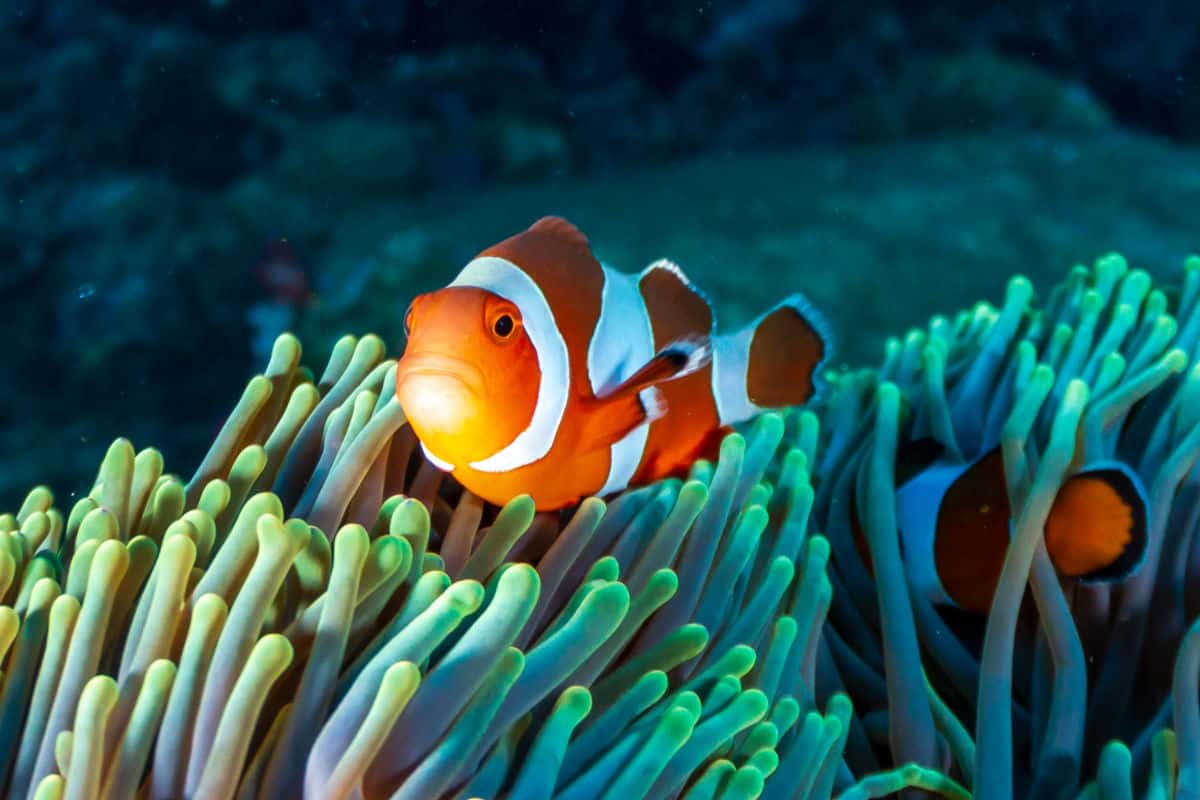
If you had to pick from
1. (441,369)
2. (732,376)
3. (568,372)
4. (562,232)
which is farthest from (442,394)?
(732,376)

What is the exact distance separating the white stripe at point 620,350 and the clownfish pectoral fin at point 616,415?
2cm

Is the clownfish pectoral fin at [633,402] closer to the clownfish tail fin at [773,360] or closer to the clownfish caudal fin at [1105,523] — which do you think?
the clownfish tail fin at [773,360]

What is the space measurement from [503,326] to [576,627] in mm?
273

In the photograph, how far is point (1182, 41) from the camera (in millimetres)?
5488

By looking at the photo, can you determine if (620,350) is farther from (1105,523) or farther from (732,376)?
(1105,523)

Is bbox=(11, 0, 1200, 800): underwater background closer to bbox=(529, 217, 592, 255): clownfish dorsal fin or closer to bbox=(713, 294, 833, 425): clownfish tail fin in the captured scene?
bbox=(713, 294, 833, 425): clownfish tail fin

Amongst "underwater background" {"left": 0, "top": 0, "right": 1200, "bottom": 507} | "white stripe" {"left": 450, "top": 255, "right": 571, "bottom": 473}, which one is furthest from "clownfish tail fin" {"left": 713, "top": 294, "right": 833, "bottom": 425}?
"underwater background" {"left": 0, "top": 0, "right": 1200, "bottom": 507}

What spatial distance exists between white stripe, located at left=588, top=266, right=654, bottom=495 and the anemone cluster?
5 centimetres

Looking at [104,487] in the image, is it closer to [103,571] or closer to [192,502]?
[192,502]

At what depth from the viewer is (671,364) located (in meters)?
0.94

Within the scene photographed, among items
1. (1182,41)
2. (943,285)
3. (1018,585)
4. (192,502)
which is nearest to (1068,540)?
(1018,585)

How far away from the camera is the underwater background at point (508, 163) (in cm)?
364

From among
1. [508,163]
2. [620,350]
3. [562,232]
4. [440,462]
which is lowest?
[440,462]

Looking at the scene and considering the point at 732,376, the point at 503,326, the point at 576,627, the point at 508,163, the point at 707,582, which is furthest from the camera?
the point at 508,163
